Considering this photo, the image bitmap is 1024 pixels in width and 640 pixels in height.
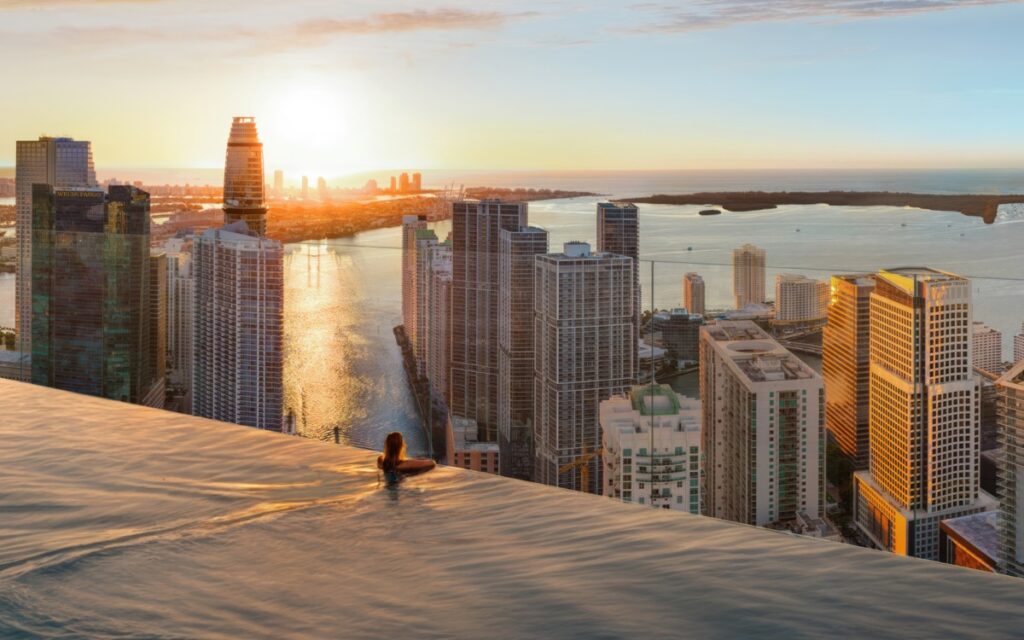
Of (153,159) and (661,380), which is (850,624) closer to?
(661,380)

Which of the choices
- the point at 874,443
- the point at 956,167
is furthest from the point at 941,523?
the point at 956,167

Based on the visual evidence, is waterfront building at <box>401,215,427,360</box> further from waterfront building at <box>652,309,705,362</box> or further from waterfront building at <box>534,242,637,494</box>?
waterfront building at <box>652,309,705,362</box>

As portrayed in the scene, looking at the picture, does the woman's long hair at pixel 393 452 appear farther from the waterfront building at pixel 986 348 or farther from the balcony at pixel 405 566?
the waterfront building at pixel 986 348

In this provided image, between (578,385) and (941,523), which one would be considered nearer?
(941,523)

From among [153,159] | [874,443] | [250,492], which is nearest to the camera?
[250,492]

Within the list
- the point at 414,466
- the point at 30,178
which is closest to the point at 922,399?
the point at 414,466

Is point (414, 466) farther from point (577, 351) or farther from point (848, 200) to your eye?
point (848, 200)

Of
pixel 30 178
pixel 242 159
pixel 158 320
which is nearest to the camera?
pixel 158 320
